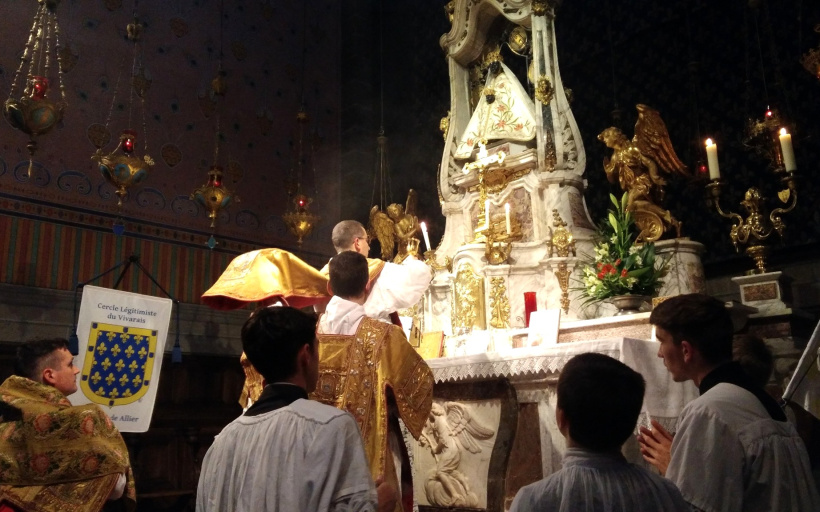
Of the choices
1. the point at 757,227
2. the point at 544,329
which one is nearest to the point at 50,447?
the point at 544,329

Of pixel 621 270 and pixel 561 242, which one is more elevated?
pixel 561 242

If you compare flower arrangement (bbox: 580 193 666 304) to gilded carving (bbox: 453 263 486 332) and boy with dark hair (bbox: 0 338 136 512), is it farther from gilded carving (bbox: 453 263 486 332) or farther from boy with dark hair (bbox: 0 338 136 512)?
boy with dark hair (bbox: 0 338 136 512)

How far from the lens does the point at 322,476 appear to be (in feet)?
5.66

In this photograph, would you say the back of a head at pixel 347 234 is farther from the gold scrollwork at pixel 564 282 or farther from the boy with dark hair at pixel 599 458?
the gold scrollwork at pixel 564 282

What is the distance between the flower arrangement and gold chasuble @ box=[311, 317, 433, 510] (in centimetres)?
218

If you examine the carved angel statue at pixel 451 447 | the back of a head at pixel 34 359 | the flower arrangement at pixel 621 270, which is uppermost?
the flower arrangement at pixel 621 270

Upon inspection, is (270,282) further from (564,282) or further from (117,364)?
(117,364)

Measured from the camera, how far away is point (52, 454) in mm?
3367

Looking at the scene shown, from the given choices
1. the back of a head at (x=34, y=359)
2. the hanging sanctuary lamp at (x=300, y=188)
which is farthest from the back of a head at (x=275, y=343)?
the hanging sanctuary lamp at (x=300, y=188)

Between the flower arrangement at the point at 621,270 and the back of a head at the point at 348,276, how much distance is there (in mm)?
2232

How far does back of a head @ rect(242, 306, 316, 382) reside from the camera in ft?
6.45

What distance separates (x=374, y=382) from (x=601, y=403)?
1390 millimetres

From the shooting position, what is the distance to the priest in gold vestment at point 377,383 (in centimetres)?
277

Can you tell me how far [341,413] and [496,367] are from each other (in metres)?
2.25
